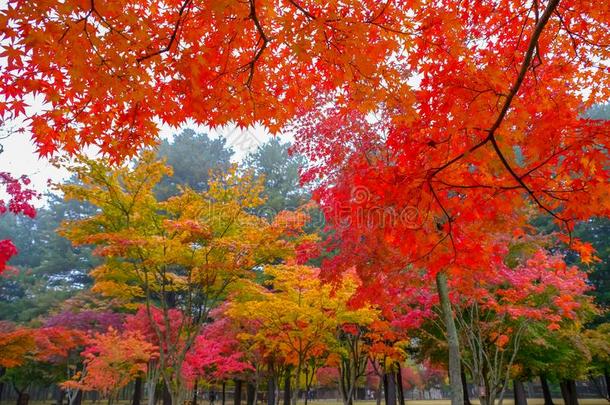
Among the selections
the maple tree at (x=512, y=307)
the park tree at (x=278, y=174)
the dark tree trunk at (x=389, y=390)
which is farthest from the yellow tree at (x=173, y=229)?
the park tree at (x=278, y=174)

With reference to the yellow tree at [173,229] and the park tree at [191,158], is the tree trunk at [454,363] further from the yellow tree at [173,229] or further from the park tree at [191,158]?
the park tree at [191,158]

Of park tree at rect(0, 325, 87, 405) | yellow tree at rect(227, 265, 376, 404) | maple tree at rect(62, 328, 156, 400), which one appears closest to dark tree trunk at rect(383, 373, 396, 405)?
yellow tree at rect(227, 265, 376, 404)

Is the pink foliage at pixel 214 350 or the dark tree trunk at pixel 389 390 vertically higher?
the pink foliage at pixel 214 350

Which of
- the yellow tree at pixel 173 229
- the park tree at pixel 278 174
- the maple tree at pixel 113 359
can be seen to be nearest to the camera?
the yellow tree at pixel 173 229

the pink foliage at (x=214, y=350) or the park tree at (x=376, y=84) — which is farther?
the pink foliage at (x=214, y=350)

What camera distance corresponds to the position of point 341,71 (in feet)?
11.3

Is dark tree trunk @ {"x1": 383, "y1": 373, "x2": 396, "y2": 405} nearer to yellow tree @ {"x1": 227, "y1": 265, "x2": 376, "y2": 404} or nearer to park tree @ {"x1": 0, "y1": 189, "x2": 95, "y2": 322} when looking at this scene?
yellow tree @ {"x1": 227, "y1": 265, "x2": 376, "y2": 404}

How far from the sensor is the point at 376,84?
350cm

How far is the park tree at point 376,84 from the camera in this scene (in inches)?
116

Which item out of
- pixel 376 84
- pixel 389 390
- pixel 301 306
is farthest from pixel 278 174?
pixel 376 84

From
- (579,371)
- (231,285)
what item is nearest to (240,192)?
Result: (231,285)

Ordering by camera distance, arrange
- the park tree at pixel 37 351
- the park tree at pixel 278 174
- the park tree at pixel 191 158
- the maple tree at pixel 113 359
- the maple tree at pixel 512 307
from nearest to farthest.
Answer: the maple tree at pixel 512 307 → the park tree at pixel 37 351 → the maple tree at pixel 113 359 → the park tree at pixel 278 174 → the park tree at pixel 191 158

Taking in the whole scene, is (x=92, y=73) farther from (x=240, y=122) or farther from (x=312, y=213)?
(x=312, y=213)

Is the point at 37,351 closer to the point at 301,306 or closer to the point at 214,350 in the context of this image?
the point at 214,350
